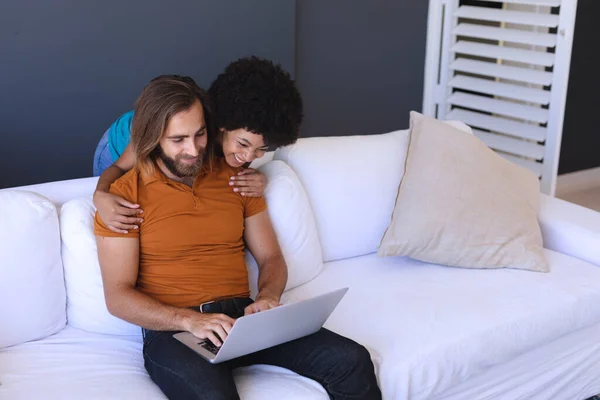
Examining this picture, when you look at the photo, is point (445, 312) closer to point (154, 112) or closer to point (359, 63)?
point (154, 112)

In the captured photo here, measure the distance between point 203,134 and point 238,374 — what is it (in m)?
0.61

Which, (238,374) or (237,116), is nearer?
(238,374)

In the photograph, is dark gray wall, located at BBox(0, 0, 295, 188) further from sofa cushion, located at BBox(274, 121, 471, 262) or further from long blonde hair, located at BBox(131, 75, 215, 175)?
long blonde hair, located at BBox(131, 75, 215, 175)

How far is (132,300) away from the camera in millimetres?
1762

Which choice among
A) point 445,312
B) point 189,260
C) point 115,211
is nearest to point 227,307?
point 189,260

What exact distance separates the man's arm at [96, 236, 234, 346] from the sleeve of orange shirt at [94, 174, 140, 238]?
0.04ft

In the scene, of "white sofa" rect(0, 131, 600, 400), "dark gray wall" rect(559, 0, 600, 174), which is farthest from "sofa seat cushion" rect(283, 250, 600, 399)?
"dark gray wall" rect(559, 0, 600, 174)

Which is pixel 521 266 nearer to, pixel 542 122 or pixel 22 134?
pixel 542 122

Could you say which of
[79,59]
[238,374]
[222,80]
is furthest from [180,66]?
[238,374]

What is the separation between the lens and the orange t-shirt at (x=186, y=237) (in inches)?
73.0

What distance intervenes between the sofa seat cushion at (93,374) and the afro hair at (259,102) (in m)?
0.60

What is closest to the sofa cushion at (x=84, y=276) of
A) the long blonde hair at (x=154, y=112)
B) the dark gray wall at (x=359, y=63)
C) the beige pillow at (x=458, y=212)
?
the long blonde hair at (x=154, y=112)

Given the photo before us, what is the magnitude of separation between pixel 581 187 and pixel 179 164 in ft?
11.4

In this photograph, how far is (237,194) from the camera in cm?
204
